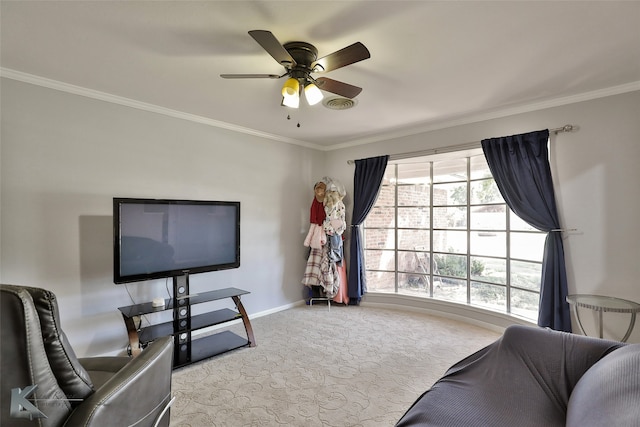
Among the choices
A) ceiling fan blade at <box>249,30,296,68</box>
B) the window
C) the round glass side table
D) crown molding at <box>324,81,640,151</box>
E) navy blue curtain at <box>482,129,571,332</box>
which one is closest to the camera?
ceiling fan blade at <box>249,30,296,68</box>

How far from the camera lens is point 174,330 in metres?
2.81

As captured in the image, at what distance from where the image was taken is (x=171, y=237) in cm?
295

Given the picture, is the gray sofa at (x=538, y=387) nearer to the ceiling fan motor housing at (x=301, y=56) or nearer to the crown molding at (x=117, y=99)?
the ceiling fan motor housing at (x=301, y=56)

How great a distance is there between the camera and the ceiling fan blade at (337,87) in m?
2.18

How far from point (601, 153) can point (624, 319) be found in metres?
1.46

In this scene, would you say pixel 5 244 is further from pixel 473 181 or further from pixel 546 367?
pixel 473 181

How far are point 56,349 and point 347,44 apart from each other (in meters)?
2.15

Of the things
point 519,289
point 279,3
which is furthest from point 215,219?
point 519,289

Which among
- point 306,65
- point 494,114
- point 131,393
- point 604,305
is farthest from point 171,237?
point 604,305

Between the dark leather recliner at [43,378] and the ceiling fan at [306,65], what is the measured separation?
1.55m

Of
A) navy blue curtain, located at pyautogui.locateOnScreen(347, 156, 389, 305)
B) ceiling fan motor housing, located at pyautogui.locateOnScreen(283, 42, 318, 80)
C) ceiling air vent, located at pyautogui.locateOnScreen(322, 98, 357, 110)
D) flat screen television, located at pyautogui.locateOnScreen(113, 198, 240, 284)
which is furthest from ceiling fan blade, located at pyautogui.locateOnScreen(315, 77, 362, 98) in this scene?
navy blue curtain, located at pyautogui.locateOnScreen(347, 156, 389, 305)

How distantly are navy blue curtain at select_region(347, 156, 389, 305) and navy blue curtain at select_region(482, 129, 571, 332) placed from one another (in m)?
1.46

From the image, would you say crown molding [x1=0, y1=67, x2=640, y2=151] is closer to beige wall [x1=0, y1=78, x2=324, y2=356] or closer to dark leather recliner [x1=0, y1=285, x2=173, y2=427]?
beige wall [x1=0, y1=78, x2=324, y2=356]

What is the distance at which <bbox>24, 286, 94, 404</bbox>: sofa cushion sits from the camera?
3.19ft
